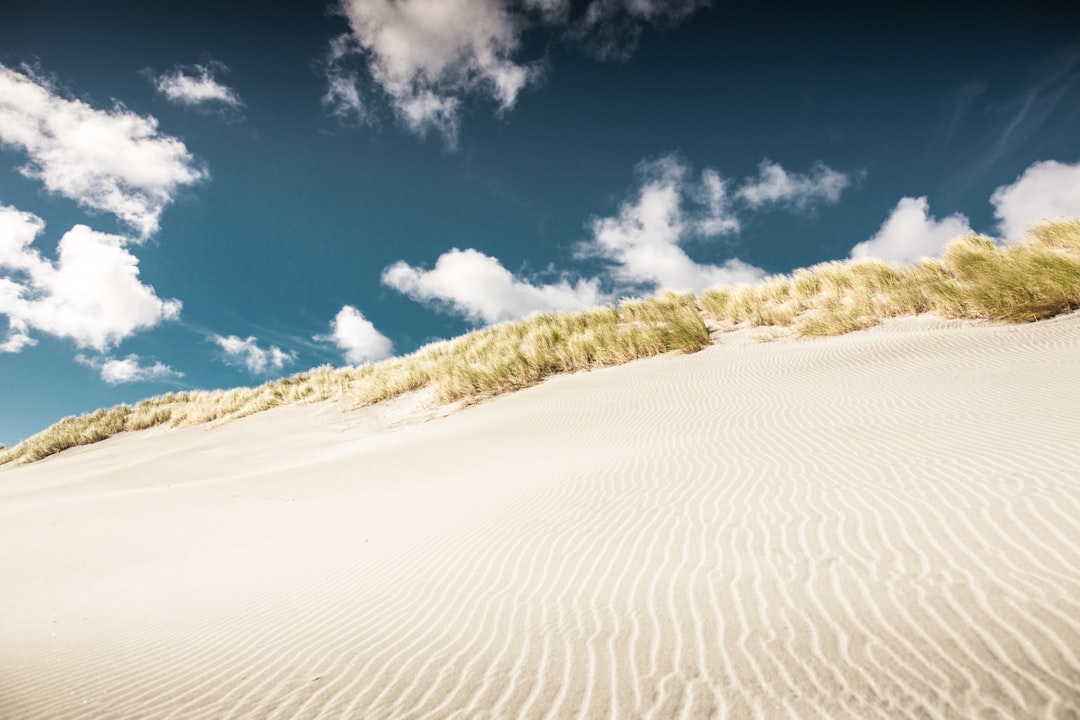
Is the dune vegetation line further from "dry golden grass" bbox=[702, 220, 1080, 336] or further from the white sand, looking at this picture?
the white sand

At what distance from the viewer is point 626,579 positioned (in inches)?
118

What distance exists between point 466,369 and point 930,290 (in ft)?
35.6

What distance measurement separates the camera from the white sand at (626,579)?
2014 mm

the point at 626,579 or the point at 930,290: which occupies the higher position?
the point at 930,290

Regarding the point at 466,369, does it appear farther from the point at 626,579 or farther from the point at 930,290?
the point at 626,579

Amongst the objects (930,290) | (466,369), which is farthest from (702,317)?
(466,369)

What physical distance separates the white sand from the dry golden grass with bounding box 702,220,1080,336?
115 inches

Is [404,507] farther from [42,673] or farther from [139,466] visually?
[139,466]

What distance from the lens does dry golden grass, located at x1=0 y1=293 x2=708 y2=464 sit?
13.2m

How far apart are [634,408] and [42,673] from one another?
7538 millimetres

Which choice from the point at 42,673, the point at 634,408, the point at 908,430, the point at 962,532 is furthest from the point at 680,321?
the point at 42,673

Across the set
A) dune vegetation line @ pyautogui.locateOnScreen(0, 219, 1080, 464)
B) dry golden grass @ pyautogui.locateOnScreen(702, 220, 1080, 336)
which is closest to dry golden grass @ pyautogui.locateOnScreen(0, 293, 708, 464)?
dune vegetation line @ pyautogui.locateOnScreen(0, 219, 1080, 464)

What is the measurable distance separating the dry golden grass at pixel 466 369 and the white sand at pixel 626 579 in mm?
5913

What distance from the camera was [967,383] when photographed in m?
6.53
